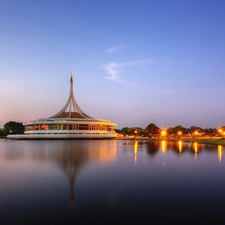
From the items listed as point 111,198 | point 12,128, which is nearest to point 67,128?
point 12,128

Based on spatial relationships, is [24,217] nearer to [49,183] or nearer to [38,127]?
[49,183]

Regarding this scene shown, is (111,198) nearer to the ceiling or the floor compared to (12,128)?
nearer to the floor

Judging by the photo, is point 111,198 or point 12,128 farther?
point 12,128

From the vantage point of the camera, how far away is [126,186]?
1097 centimetres

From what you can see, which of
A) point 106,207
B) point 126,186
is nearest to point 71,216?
point 106,207

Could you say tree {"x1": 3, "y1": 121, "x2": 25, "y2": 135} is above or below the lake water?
above

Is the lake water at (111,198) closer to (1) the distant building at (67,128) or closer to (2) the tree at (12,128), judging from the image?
(1) the distant building at (67,128)

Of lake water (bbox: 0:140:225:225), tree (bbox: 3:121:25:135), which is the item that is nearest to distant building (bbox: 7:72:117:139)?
tree (bbox: 3:121:25:135)

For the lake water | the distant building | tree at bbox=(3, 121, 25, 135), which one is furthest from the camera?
tree at bbox=(3, 121, 25, 135)

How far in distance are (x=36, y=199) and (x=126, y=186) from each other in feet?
13.2

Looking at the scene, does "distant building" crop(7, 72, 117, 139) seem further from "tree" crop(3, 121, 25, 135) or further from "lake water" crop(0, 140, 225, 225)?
"lake water" crop(0, 140, 225, 225)

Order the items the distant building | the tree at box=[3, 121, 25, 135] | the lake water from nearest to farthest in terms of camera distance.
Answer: the lake water → the distant building → the tree at box=[3, 121, 25, 135]

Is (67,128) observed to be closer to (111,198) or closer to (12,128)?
(12,128)

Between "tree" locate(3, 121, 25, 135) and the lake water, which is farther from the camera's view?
"tree" locate(3, 121, 25, 135)
